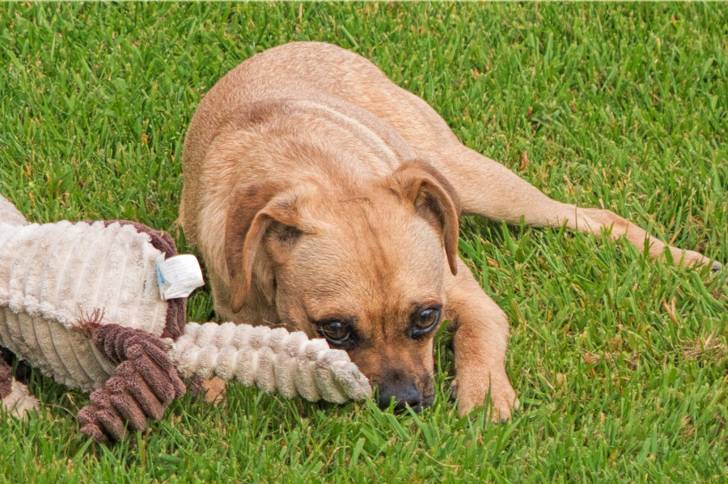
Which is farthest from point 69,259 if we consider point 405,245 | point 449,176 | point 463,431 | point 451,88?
point 451,88

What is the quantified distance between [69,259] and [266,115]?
52.5 inches

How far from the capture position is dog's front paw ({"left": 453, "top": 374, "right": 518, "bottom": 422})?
4770mm

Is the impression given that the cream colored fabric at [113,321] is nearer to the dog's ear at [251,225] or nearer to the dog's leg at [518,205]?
the dog's ear at [251,225]

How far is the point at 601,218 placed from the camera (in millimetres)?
6074

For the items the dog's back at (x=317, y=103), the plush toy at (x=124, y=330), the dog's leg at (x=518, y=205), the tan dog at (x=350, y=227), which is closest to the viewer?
the plush toy at (x=124, y=330)

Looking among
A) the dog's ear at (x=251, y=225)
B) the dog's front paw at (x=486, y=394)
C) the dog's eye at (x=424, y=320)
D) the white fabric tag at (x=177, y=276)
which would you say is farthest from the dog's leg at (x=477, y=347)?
the white fabric tag at (x=177, y=276)

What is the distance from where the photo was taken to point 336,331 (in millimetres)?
4578

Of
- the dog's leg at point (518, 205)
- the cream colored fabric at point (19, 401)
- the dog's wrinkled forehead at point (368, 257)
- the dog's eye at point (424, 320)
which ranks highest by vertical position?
the dog's wrinkled forehead at point (368, 257)

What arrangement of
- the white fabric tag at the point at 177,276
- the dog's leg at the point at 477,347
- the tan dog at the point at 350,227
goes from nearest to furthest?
1. the white fabric tag at the point at 177,276
2. the tan dog at the point at 350,227
3. the dog's leg at the point at 477,347

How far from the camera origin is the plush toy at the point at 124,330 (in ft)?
14.3

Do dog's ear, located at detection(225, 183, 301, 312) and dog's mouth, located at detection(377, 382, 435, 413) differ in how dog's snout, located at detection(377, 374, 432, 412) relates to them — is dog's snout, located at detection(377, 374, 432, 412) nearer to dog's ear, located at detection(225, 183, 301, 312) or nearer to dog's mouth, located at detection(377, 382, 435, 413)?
dog's mouth, located at detection(377, 382, 435, 413)

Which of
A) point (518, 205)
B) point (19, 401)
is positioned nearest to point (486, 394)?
point (518, 205)

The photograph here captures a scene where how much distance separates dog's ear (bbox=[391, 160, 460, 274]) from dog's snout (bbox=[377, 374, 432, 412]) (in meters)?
0.58

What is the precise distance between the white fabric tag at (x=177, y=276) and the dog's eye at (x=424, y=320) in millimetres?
804
